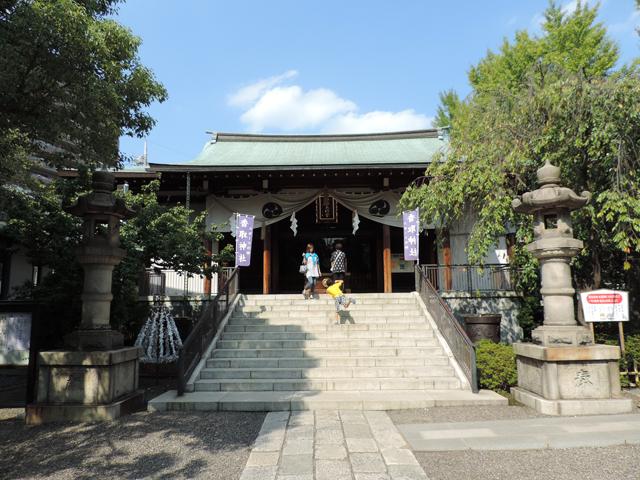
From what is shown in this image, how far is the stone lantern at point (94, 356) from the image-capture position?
581 centimetres

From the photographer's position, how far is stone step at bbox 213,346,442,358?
8.47 metres

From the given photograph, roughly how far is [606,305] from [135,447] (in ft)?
25.4

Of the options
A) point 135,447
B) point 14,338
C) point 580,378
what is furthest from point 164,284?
point 580,378

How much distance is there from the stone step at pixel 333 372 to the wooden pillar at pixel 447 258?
5290 mm

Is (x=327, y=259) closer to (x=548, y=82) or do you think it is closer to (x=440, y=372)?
(x=440, y=372)

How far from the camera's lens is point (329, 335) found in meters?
9.41

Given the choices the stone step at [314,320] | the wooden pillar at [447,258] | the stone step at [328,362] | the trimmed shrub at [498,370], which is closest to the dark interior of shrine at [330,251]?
the wooden pillar at [447,258]

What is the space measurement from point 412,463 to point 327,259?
11.9 metres

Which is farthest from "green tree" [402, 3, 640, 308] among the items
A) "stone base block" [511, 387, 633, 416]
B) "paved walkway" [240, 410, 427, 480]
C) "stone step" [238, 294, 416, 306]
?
"paved walkway" [240, 410, 427, 480]

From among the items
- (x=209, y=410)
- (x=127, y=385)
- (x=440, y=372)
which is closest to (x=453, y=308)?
(x=440, y=372)

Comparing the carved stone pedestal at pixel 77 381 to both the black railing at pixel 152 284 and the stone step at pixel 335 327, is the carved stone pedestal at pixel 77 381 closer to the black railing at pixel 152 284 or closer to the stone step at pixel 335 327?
the stone step at pixel 335 327

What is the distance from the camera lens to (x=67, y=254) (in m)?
7.65

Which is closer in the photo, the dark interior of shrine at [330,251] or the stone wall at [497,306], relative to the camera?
the stone wall at [497,306]

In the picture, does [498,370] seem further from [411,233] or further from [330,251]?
[330,251]
